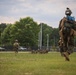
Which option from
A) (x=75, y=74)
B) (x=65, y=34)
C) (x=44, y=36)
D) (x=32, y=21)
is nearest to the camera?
(x=75, y=74)

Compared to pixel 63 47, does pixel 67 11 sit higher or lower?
higher

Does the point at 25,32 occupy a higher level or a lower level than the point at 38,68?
higher

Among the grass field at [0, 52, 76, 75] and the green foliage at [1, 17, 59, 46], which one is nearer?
the grass field at [0, 52, 76, 75]

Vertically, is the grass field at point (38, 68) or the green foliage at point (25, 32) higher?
the green foliage at point (25, 32)

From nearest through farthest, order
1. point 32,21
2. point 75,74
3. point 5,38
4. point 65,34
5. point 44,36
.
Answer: point 75,74
point 65,34
point 32,21
point 5,38
point 44,36

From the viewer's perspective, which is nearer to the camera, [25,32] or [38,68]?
[38,68]

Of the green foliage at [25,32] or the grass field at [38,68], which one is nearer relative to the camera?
the grass field at [38,68]

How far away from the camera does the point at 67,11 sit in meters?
17.2

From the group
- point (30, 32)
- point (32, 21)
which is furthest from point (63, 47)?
point (32, 21)

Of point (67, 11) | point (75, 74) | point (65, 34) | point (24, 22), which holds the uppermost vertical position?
point (24, 22)

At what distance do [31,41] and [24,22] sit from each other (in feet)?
30.1

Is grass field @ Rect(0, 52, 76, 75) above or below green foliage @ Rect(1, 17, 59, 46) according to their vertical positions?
below

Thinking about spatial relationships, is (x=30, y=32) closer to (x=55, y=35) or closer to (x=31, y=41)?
(x=31, y=41)

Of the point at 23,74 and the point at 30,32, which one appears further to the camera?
the point at 30,32
